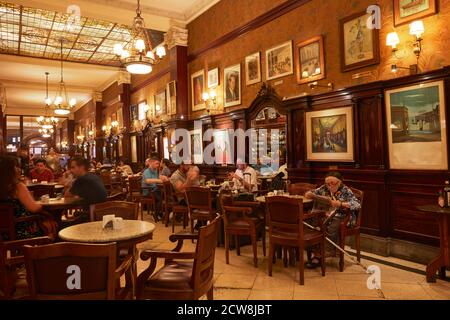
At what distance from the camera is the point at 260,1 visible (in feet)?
24.0

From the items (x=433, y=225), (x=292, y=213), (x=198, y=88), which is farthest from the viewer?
(x=198, y=88)

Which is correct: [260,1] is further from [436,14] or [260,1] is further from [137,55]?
[436,14]

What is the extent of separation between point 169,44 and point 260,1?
13.1 feet

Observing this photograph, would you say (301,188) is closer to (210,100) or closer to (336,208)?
(336,208)

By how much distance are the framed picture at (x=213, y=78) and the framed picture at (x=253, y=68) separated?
4.16 feet

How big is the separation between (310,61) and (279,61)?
838 mm

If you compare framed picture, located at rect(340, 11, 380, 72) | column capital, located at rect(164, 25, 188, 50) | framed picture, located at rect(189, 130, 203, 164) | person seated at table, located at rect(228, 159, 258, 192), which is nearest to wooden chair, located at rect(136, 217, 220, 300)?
person seated at table, located at rect(228, 159, 258, 192)

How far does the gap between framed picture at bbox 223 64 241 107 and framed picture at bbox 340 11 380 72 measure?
2928 mm

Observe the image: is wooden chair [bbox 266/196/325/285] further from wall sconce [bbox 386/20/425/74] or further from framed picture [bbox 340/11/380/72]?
framed picture [bbox 340/11/380/72]

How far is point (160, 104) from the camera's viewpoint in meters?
11.8

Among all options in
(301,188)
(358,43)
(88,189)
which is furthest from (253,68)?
(88,189)

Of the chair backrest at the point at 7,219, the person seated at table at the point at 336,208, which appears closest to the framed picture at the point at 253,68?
the person seated at table at the point at 336,208

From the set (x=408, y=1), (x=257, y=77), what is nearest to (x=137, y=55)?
(x=257, y=77)

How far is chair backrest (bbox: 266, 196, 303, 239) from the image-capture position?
3.79 metres
